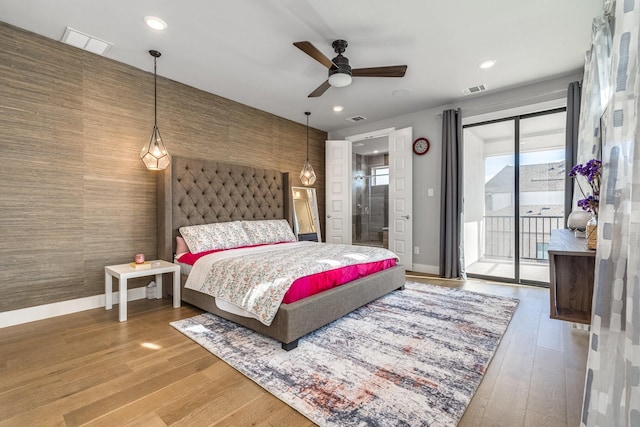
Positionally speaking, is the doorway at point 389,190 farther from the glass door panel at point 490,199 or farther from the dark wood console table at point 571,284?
the dark wood console table at point 571,284

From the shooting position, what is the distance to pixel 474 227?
4961mm

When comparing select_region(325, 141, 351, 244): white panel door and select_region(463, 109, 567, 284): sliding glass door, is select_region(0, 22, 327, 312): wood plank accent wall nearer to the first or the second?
select_region(325, 141, 351, 244): white panel door

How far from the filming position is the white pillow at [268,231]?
3.97 meters

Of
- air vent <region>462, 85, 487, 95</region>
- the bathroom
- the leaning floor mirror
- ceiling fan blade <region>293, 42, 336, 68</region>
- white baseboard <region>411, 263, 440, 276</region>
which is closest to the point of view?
ceiling fan blade <region>293, 42, 336, 68</region>

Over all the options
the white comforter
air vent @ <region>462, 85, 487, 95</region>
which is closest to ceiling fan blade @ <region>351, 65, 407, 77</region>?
air vent @ <region>462, 85, 487, 95</region>

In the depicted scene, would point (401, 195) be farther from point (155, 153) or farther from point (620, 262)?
point (620, 262)

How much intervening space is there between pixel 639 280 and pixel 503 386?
1.26 metres

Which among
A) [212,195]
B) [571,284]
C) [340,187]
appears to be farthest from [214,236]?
[571,284]

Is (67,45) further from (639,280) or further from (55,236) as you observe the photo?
(639,280)

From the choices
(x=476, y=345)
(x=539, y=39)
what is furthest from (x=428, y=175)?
(x=476, y=345)

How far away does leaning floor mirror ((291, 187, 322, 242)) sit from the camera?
5.29m

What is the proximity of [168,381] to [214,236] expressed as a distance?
197 cm

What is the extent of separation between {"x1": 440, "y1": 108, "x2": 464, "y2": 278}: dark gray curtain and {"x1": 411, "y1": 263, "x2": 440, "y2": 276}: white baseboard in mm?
244

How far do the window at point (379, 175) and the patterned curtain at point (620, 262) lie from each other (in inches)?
202
